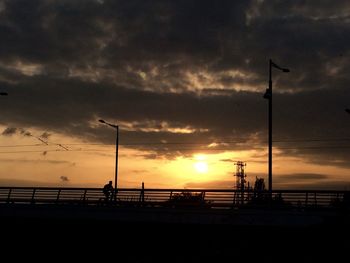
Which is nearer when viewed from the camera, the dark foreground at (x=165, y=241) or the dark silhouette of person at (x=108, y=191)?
the dark foreground at (x=165, y=241)

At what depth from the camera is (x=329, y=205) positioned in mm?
29641

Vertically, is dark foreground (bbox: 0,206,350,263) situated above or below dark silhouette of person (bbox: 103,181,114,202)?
below

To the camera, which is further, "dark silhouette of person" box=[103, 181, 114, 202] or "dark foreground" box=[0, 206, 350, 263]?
"dark silhouette of person" box=[103, 181, 114, 202]

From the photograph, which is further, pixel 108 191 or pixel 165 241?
pixel 108 191

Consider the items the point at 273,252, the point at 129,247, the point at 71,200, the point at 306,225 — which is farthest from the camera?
the point at 71,200

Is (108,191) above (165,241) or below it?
above

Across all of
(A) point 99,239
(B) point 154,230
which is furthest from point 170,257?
(A) point 99,239

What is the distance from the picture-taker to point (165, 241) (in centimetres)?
2661

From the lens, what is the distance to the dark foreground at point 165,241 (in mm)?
23328

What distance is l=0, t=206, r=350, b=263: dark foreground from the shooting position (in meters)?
23.3

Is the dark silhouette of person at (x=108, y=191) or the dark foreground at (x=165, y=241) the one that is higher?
the dark silhouette of person at (x=108, y=191)

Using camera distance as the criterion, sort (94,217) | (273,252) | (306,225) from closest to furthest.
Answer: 1. (273,252)
2. (306,225)
3. (94,217)

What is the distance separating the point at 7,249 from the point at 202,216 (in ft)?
34.3

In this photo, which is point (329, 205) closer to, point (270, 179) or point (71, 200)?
point (270, 179)
